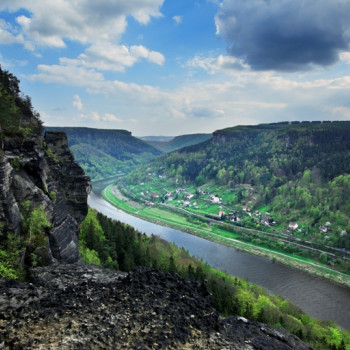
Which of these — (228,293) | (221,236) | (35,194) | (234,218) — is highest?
(35,194)

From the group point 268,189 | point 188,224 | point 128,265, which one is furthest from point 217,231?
point 128,265

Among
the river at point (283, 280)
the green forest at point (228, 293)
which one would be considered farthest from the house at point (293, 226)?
the green forest at point (228, 293)

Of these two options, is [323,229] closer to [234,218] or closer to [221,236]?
[234,218]

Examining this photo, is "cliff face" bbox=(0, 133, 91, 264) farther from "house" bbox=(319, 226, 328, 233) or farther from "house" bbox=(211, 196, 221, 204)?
"house" bbox=(211, 196, 221, 204)

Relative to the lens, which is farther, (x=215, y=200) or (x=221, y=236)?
(x=215, y=200)

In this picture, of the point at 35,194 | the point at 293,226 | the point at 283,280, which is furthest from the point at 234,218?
the point at 35,194

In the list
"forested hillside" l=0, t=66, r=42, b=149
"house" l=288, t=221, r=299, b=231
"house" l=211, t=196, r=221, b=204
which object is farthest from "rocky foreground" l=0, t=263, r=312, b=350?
"house" l=211, t=196, r=221, b=204

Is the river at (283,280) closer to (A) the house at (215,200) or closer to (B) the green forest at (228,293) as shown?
(B) the green forest at (228,293)

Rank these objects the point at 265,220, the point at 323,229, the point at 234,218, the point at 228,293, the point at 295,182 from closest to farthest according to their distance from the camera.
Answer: the point at 228,293
the point at 323,229
the point at 265,220
the point at 234,218
the point at 295,182

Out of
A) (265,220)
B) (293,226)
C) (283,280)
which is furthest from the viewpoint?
(265,220)
